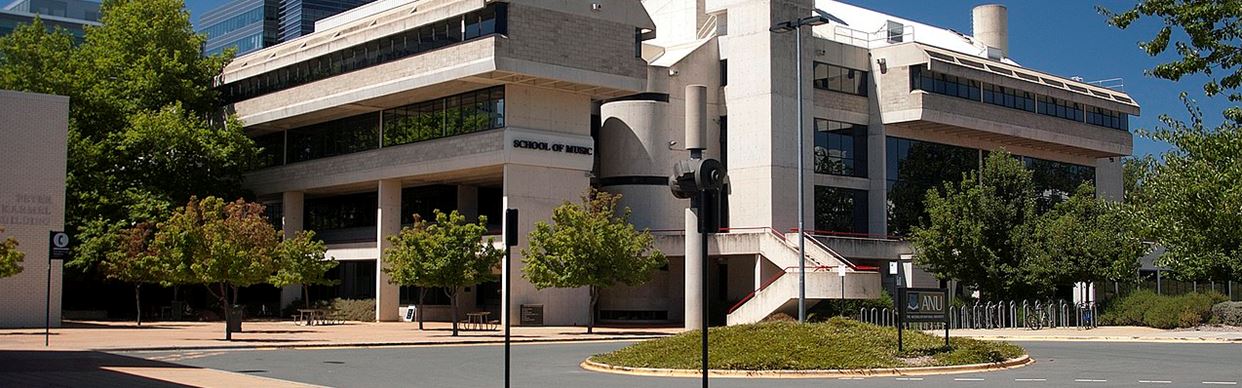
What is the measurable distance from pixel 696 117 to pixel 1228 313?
2239 cm

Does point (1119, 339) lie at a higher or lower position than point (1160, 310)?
lower

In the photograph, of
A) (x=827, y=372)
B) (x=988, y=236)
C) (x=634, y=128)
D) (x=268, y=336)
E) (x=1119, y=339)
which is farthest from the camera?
(x=634, y=128)

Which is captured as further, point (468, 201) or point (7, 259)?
point (468, 201)

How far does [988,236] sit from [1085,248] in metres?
3.91

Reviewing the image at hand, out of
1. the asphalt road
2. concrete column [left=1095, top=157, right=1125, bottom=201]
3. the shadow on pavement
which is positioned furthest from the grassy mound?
concrete column [left=1095, top=157, right=1125, bottom=201]

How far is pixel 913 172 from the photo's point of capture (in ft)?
211

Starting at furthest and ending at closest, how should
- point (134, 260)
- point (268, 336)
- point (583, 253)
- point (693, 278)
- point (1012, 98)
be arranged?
point (1012, 98) < point (693, 278) < point (134, 260) < point (583, 253) < point (268, 336)

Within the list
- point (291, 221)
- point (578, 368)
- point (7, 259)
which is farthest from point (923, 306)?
point (291, 221)

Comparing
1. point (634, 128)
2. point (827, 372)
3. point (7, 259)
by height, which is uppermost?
point (634, 128)

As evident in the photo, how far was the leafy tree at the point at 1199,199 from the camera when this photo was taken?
1634 centimetres

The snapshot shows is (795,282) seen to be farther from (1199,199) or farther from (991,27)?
(991,27)

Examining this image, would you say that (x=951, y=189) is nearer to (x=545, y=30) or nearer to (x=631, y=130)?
(x=631, y=130)

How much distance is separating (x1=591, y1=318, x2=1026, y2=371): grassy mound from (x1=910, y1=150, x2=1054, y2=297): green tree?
2582 centimetres

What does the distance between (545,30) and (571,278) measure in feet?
34.8
